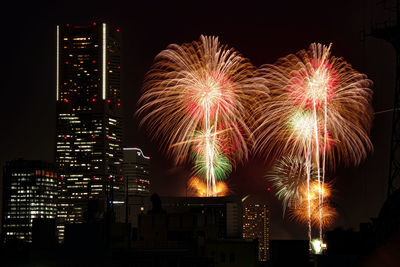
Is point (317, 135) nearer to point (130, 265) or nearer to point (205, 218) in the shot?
point (205, 218)

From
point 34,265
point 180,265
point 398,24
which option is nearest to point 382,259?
point 398,24

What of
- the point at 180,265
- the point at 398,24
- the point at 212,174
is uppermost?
the point at 398,24

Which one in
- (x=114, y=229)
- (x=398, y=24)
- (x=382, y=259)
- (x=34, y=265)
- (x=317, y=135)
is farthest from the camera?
(x=317, y=135)

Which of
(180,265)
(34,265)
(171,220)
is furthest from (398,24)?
(171,220)

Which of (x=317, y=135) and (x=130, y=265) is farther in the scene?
(x=317, y=135)

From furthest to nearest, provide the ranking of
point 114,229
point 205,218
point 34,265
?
point 205,218 → point 114,229 → point 34,265

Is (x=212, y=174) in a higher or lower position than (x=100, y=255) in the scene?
higher

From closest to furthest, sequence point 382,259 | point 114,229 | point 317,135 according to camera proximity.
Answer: point 382,259 < point 114,229 < point 317,135

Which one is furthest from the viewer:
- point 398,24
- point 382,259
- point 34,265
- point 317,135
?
point 317,135

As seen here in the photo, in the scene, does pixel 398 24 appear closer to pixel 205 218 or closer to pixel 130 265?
pixel 130 265
